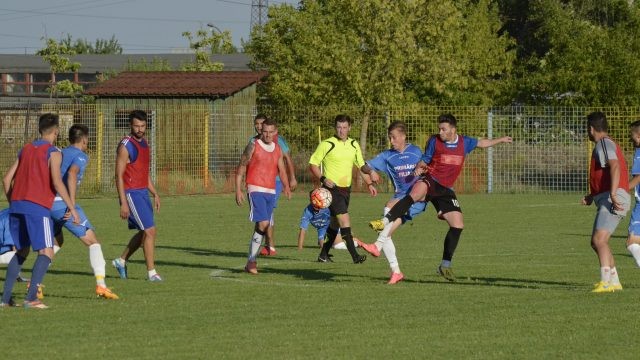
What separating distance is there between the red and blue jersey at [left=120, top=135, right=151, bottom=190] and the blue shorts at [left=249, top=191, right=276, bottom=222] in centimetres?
165

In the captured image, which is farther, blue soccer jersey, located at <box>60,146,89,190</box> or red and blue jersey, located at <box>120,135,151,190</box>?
red and blue jersey, located at <box>120,135,151,190</box>

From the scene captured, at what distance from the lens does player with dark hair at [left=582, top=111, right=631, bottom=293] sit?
1237 centimetres

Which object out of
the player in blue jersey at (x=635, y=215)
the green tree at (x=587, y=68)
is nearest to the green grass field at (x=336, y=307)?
the player in blue jersey at (x=635, y=215)

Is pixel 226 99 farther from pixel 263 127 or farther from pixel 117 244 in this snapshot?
pixel 263 127

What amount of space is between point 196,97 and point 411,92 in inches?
352

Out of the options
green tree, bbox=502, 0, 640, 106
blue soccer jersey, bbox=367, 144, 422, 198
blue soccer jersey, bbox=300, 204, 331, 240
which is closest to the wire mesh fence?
green tree, bbox=502, 0, 640, 106

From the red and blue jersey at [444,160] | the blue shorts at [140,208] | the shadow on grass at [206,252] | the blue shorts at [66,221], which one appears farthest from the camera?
the shadow on grass at [206,252]

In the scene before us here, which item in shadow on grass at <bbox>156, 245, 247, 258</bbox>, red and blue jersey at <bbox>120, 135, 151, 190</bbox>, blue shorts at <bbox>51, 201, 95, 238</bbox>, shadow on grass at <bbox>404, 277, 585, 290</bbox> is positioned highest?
red and blue jersey at <bbox>120, 135, 151, 190</bbox>

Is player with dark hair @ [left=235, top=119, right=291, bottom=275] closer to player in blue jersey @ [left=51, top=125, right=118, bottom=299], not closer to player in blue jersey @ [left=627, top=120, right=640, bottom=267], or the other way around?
player in blue jersey @ [left=51, top=125, right=118, bottom=299]

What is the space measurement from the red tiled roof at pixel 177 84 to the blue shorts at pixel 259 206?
2248 centimetres

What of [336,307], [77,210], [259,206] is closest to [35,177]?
[77,210]

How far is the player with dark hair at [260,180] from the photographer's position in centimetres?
1533

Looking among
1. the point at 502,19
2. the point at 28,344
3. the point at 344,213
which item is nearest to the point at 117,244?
the point at 344,213

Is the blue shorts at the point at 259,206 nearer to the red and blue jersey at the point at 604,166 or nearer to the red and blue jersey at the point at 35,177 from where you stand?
the red and blue jersey at the point at 35,177
